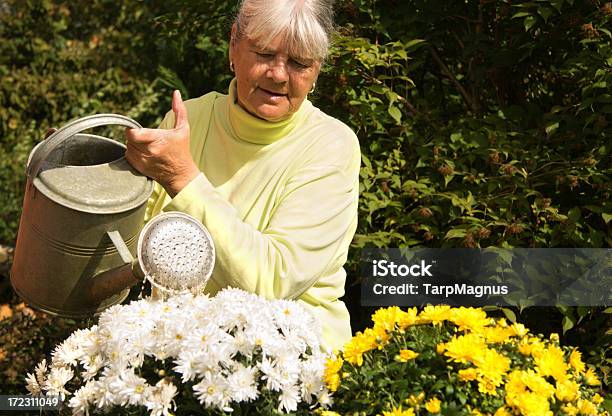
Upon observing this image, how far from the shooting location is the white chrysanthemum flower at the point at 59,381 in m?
2.10

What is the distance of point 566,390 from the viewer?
199 cm

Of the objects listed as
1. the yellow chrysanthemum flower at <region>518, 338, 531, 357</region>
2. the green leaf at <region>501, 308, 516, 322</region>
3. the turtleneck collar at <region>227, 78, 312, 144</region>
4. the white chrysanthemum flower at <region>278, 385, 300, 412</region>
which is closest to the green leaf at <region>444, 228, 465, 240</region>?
the green leaf at <region>501, 308, 516, 322</region>

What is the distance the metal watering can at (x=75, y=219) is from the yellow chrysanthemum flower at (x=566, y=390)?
3.46ft

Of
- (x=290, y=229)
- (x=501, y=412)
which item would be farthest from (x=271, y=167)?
(x=501, y=412)

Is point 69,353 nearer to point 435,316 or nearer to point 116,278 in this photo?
point 116,278

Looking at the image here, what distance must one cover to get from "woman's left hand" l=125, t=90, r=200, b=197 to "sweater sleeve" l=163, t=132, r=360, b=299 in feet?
0.12

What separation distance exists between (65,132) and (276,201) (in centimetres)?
57

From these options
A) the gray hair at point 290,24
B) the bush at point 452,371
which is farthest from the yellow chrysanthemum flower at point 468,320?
the gray hair at point 290,24

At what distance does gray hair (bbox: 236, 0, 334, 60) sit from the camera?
2305 millimetres

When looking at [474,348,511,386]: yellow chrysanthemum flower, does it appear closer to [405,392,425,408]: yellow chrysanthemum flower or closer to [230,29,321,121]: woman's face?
[405,392,425,408]: yellow chrysanthemum flower

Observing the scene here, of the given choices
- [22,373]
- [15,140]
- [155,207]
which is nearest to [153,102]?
[15,140]

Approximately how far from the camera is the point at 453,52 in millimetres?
4008

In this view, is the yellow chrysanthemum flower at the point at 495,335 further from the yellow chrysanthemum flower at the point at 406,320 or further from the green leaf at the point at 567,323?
the green leaf at the point at 567,323

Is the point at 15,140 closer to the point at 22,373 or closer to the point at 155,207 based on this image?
the point at 22,373
